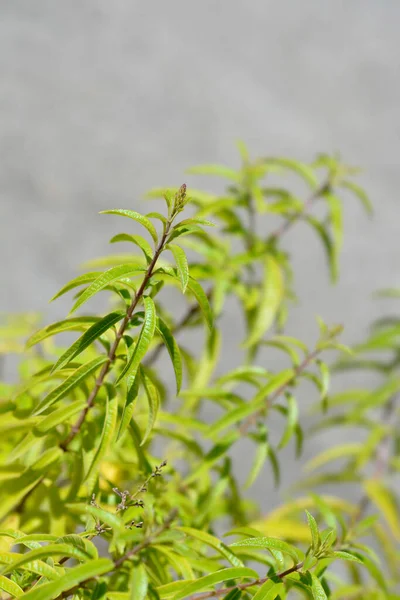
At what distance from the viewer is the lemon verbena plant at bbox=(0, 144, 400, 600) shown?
16.4 inches

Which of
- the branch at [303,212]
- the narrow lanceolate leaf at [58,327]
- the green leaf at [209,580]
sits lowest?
the green leaf at [209,580]

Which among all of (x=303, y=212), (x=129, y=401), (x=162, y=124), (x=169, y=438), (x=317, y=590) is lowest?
(x=317, y=590)

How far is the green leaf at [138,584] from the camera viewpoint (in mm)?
354

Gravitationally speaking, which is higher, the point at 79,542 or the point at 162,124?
the point at 162,124

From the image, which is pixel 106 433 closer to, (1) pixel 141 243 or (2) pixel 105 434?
(2) pixel 105 434

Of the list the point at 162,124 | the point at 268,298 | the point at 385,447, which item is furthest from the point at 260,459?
the point at 162,124

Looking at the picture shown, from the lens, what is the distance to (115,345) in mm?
486

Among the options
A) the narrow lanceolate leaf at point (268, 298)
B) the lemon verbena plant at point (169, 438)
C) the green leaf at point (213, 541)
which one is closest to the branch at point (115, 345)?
the lemon verbena plant at point (169, 438)

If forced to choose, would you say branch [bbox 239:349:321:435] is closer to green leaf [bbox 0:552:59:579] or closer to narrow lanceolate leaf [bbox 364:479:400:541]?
green leaf [bbox 0:552:59:579]

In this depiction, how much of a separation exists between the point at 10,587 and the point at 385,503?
915 mm

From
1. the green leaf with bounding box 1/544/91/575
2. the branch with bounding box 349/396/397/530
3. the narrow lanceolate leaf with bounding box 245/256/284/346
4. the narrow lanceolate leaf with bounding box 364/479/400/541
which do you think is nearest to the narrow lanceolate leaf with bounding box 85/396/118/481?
the green leaf with bounding box 1/544/91/575

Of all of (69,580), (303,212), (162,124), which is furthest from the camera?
(162,124)

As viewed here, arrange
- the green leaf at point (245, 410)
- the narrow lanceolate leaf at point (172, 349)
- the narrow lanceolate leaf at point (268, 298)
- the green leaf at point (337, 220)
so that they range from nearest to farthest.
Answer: the narrow lanceolate leaf at point (172, 349)
the green leaf at point (245, 410)
the narrow lanceolate leaf at point (268, 298)
the green leaf at point (337, 220)

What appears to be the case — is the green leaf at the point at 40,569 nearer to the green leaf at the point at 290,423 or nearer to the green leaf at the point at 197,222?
the green leaf at the point at 197,222
